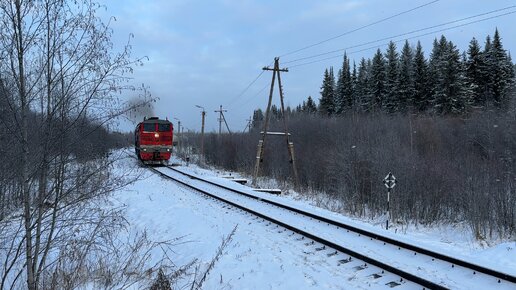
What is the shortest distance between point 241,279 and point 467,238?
319 inches

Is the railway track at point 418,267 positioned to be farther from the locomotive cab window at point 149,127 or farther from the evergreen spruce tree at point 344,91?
the evergreen spruce tree at point 344,91

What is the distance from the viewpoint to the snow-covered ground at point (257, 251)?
6.69 meters

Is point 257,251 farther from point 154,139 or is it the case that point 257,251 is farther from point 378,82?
point 378,82

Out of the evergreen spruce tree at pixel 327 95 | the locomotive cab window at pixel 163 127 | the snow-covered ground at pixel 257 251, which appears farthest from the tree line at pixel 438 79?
the snow-covered ground at pixel 257 251

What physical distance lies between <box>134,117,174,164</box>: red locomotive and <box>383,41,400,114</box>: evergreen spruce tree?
33.3 meters

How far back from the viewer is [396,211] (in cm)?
1577

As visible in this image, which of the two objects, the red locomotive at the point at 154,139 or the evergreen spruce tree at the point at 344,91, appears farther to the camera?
the evergreen spruce tree at the point at 344,91

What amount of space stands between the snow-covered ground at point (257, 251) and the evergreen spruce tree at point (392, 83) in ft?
154

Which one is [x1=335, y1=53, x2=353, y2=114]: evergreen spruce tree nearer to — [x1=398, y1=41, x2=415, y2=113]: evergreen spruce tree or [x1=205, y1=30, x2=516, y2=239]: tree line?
[x1=205, y1=30, x2=516, y2=239]: tree line

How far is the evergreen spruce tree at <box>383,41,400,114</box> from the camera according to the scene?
5817 centimetres

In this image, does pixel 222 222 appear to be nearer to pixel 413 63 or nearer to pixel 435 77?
pixel 435 77

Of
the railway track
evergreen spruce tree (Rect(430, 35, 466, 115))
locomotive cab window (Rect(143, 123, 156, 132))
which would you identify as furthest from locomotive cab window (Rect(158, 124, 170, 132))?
evergreen spruce tree (Rect(430, 35, 466, 115))

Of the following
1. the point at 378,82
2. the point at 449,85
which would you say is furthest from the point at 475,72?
the point at 378,82

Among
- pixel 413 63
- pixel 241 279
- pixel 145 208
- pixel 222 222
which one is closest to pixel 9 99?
pixel 241 279
